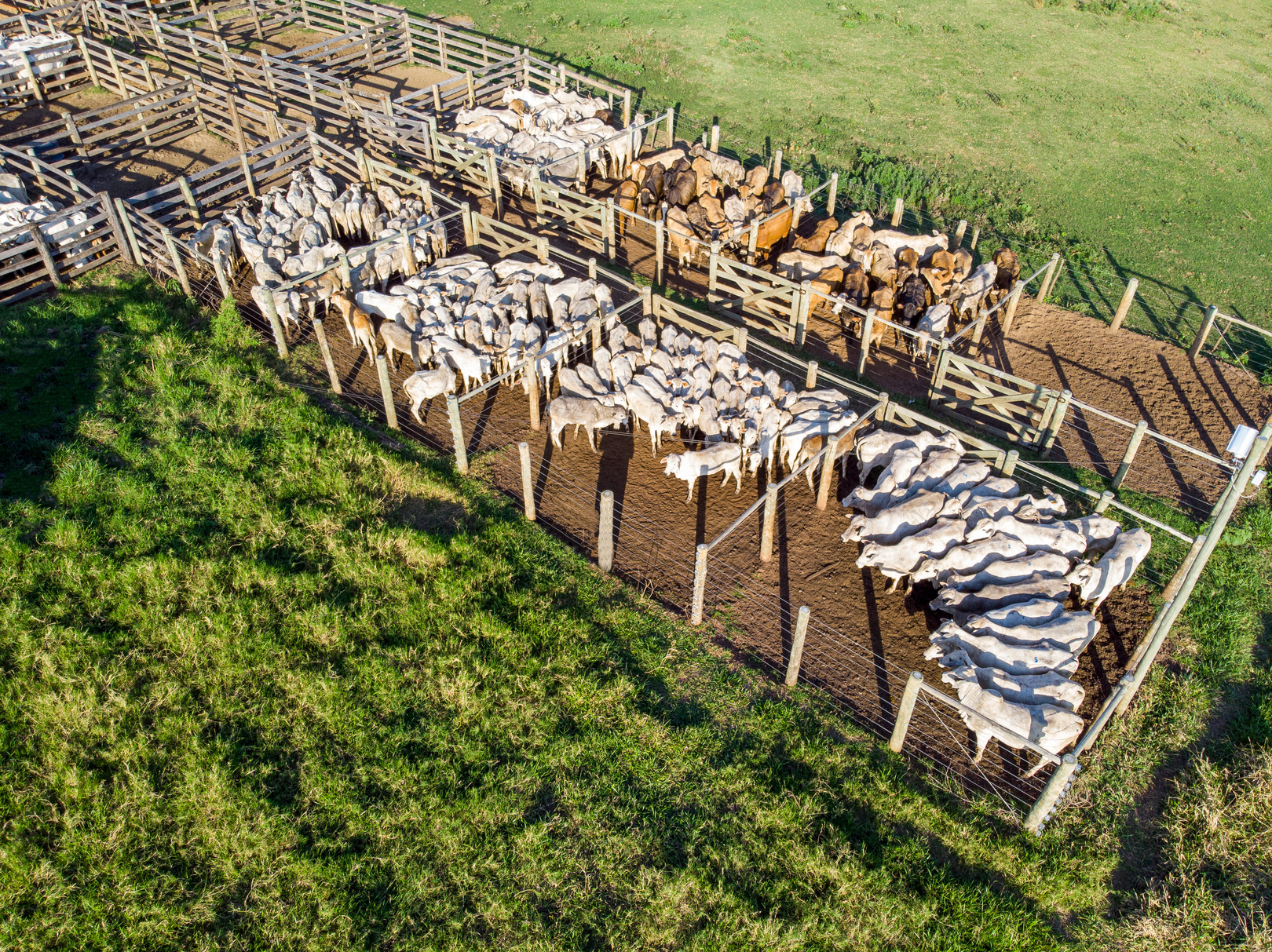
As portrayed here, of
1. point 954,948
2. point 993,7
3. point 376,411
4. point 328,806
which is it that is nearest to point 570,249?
point 376,411

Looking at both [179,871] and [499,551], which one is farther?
[499,551]

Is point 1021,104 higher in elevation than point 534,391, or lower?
higher

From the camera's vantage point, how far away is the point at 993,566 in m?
11.7

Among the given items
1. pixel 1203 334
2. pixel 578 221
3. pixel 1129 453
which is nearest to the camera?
pixel 1129 453

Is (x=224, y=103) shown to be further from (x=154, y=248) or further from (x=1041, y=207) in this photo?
(x=1041, y=207)

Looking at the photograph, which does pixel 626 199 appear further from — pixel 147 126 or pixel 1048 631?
pixel 1048 631

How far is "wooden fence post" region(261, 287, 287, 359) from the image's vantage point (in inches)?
621

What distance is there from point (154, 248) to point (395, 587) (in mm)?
11372

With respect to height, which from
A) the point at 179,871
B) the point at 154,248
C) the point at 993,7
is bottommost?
the point at 179,871

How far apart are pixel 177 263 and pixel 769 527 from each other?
13.4 metres

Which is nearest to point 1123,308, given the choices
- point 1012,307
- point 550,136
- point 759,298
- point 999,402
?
point 1012,307

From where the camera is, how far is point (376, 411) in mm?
15133

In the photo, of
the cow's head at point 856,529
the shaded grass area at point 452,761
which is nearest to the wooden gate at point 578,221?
the shaded grass area at point 452,761

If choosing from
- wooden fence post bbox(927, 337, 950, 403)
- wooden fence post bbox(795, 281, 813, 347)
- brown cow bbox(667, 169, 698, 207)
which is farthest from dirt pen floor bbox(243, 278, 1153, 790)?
brown cow bbox(667, 169, 698, 207)
